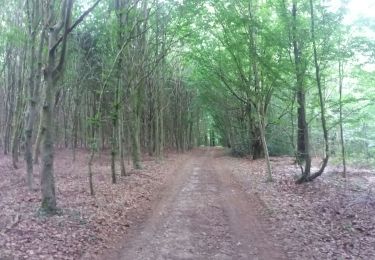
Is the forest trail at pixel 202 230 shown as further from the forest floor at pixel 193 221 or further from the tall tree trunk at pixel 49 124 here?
the tall tree trunk at pixel 49 124

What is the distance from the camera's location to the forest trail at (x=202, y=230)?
7.37 meters

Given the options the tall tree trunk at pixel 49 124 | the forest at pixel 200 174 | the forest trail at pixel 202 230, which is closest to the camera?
the forest trail at pixel 202 230

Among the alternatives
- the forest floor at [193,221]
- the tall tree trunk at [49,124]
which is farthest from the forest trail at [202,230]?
the tall tree trunk at [49,124]

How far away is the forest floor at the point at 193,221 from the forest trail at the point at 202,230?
0.02m

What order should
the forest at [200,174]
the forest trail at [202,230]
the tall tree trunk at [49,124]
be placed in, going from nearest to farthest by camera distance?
the forest trail at [202,230]
the forest at [200,174]
the tall tree trunk at [49,124]

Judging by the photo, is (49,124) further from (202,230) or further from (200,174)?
(200,174)

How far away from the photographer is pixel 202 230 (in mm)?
8984

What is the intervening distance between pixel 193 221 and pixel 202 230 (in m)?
0.84

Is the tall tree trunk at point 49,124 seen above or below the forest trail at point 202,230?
above

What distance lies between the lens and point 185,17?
706 inches

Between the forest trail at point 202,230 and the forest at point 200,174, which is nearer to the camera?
the forest trail at point 202,230

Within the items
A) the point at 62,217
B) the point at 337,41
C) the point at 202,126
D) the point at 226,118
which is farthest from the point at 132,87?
the point at 202,126

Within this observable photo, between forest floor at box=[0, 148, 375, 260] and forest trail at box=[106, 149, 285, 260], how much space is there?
0.07 feet

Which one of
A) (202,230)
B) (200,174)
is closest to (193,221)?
(202,230)
